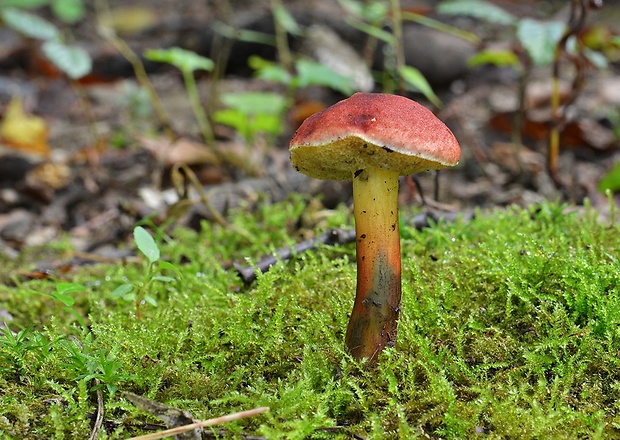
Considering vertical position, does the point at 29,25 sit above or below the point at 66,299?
below

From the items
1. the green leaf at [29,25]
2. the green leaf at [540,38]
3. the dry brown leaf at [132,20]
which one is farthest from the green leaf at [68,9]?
the green leaf at [540,38]

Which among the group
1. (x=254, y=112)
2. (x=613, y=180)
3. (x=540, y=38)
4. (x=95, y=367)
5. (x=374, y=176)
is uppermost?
(x=540, y=38)

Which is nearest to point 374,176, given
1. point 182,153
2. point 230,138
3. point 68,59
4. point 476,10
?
point 476,10

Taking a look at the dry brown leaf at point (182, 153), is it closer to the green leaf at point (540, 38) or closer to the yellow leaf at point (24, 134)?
the yellow leaf at point (24, 134)

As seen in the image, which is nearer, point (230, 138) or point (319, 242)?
point (319, 242)

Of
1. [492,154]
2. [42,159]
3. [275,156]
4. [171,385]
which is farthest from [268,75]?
[171,385]

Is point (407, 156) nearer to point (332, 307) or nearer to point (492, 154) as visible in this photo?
point (332, 307)

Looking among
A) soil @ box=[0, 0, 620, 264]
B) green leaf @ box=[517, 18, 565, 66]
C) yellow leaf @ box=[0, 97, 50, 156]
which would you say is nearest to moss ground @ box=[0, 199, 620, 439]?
soil @ box=[0, 0, 620, 264]

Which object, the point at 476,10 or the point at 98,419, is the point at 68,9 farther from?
the point at 98,419
